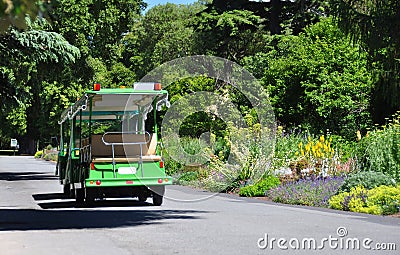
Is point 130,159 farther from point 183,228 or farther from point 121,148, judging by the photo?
point 183,228

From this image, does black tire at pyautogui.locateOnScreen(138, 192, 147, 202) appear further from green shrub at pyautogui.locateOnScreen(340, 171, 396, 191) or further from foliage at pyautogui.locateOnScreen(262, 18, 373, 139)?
foliage at pyautogui.locateOnScreen(262, 18, 373, 139)

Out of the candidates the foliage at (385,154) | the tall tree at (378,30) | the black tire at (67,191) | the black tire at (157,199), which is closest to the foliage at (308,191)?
the foliage at (385,154)

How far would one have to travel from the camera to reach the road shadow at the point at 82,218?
14.4 meters

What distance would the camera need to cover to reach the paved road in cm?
1104

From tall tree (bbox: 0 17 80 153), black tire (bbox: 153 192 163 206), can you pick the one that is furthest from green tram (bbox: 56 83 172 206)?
Result: tall tree (bbox: 0 17 80 153)

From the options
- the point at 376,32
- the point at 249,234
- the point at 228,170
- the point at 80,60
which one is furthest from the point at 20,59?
the point at 249,234

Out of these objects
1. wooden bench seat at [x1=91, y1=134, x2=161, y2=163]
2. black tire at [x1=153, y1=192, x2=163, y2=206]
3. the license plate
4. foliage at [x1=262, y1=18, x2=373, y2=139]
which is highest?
foliage at [x1=262, y1=18, x2=373, y2=139]

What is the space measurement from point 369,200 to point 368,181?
1178mm

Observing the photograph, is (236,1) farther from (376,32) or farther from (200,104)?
(376,32)

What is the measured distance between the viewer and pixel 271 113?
34500 millimetres

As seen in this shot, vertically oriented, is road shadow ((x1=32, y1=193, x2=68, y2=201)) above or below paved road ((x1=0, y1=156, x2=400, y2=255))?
below

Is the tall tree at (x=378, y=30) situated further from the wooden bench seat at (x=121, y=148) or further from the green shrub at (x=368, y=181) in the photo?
the wooden bench seat at (x=121, y=148)

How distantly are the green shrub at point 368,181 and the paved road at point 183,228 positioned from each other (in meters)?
1.21

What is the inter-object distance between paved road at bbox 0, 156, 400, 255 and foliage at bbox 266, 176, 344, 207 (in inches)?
29.2
